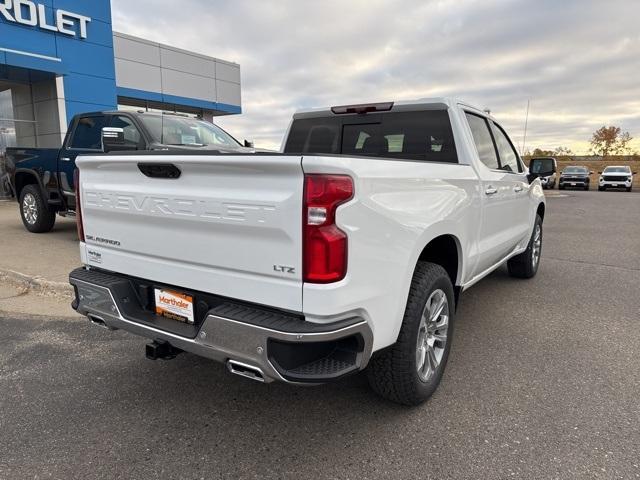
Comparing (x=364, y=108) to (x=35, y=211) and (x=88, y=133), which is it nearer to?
(x=88, y=133)

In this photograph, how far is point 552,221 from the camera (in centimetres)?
1266

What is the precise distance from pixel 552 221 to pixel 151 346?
40.0 feet

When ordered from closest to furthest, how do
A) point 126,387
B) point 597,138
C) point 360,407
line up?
point 360,407
point 126,387
point 597,138

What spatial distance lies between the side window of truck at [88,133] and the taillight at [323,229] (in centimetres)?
622

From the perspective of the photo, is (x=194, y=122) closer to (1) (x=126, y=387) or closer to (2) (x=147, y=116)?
(2) (x=147, y=116)

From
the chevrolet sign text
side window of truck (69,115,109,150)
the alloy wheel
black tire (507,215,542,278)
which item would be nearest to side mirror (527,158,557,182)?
black tire (507,215,542,278)

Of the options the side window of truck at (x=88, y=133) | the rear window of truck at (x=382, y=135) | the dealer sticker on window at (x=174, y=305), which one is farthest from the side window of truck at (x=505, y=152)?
the side window of truck at (x=88, y=133)

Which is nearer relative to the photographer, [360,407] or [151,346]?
[151,346]

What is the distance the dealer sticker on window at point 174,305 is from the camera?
8.50 ft

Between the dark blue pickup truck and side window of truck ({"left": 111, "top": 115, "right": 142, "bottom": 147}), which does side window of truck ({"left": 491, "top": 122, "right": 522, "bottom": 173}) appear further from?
side window of truck ({"left": 111, "top": 115, "right": 142, "bottom": 147})

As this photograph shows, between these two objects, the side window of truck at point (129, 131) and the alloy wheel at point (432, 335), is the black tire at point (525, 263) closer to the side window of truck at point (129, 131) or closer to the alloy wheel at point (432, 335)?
the alloy wheel at point (432, 335)

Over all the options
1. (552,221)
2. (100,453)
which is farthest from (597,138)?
(100,453)

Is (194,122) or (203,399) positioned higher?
(194,122)

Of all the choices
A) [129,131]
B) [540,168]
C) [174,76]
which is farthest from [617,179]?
[129,131]
